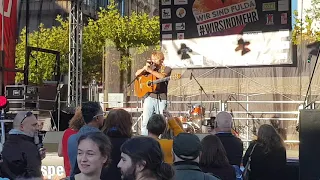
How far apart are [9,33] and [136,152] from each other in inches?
296

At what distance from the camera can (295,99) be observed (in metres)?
11.1

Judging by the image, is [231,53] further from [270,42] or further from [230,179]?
[230,179]

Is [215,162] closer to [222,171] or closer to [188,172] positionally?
[222,171]

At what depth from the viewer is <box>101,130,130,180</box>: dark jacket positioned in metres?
3.14

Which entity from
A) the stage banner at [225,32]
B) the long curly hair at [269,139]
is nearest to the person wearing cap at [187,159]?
the long curly hair at [269,139]

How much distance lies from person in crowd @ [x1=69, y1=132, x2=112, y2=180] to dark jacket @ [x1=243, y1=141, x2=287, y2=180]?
6.49ft

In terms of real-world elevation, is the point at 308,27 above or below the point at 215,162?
above

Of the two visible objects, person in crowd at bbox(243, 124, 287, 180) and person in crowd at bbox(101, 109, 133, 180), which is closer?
person in crowd at bbox(101, 109, 133, 180)

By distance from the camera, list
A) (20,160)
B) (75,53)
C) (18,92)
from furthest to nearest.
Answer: (75,53) < (18,92) < (20,160)

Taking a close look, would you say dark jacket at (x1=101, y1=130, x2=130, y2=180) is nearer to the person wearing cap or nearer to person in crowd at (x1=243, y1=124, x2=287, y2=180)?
the person wearing cap

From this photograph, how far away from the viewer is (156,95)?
6531 mm

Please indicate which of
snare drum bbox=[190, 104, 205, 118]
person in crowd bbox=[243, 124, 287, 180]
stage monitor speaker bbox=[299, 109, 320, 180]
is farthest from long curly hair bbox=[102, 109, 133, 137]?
snare drum bbox=[190, 104, 205, 118]

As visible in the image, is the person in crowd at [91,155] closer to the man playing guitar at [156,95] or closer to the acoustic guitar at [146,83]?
the man playing guitar at [156,95]

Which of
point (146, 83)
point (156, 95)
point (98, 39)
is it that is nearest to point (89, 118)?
point (156, 95)
